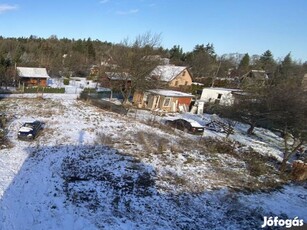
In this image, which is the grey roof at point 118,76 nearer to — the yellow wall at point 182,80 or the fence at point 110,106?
the fence at point 110,106

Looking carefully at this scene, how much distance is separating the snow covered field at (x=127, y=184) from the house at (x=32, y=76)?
2282 centimetres

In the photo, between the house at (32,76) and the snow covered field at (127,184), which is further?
the house at (32,76)

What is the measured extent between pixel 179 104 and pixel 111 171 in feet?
72.5

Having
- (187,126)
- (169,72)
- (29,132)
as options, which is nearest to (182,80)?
(169,72)

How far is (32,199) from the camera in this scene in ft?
41.1

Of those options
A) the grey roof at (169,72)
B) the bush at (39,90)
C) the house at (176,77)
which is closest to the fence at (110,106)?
the bush at (39,90)

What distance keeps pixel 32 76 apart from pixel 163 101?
24.1 metres

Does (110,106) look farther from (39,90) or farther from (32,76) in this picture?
(32,76)

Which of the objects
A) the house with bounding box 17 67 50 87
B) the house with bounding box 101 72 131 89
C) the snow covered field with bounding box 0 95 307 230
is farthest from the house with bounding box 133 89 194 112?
the house with bounding box 17 67 50 87

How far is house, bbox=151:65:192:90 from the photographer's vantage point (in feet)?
151

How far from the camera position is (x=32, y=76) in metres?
45.2

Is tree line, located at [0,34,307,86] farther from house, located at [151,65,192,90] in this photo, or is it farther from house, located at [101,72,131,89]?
house, located at [101,72,131,89]

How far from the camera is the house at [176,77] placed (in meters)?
45.9

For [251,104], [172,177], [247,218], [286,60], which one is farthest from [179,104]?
[286,60]
